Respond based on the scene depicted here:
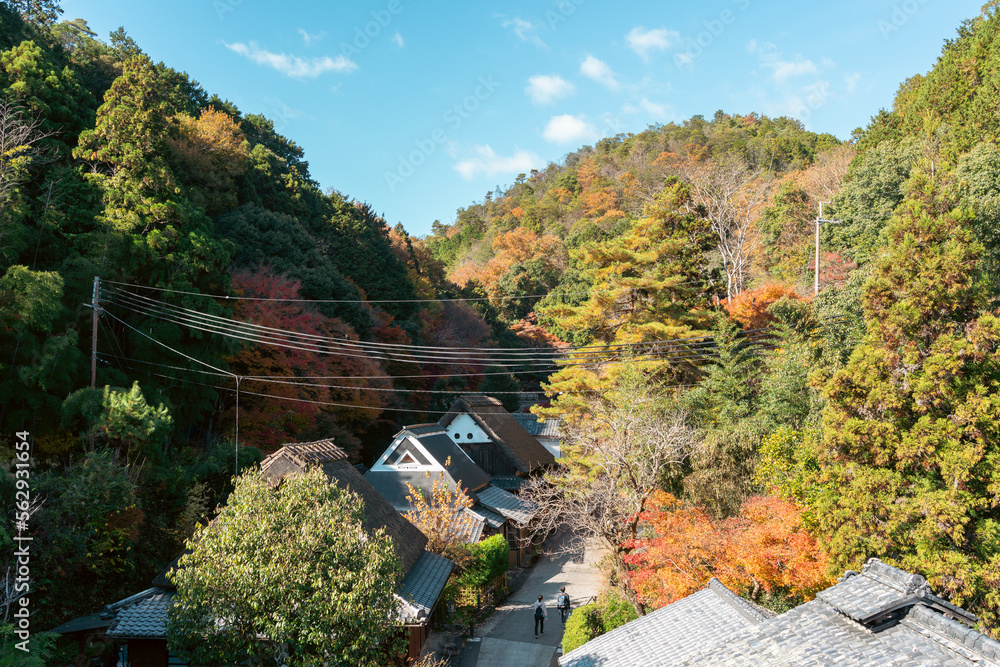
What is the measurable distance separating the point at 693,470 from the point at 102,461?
15.6 m

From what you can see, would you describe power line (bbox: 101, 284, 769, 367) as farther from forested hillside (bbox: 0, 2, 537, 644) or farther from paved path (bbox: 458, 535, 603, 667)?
paved path (bbox: 458, 535, 603, 667)

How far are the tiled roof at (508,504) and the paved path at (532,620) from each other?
2.48 meters

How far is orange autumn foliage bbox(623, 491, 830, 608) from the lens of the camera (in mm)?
13156

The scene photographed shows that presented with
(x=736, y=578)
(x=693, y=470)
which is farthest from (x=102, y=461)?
(x=693, y=470)

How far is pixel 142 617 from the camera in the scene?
469 inches

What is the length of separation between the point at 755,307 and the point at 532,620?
1640cm

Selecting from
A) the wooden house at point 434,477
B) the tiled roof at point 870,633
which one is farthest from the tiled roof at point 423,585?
the tiled roof at point 870,633

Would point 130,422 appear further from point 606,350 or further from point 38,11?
point 38,11

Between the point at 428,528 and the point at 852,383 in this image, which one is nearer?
the point at 852,383

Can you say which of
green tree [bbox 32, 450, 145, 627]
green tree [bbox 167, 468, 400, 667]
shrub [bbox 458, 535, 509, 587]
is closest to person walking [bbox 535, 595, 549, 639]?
shrub [bbox 458, 535, 509, 587]

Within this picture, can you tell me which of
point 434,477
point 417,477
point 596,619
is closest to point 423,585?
point 596,619

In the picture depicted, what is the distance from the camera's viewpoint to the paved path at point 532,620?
1584cm

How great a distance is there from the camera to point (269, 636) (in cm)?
757

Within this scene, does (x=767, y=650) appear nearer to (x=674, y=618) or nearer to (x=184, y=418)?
(x=674, y=618)
